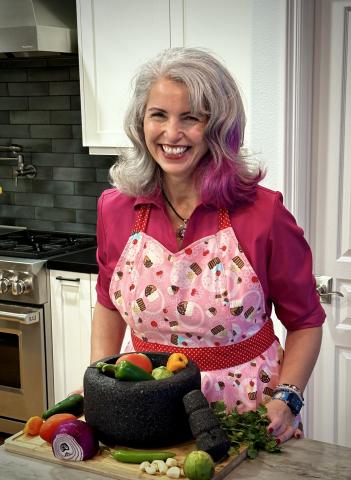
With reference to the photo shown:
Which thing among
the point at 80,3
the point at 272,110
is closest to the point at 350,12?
the point at 272,110

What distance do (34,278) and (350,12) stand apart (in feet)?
5.66

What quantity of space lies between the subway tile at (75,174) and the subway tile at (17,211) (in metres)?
0.28

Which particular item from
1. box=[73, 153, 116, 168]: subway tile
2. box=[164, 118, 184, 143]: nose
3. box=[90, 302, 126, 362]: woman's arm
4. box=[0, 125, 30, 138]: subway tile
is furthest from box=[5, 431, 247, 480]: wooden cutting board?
box=[0, 125, 30, 138]: subway tile

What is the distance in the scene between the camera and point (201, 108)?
1581 mm

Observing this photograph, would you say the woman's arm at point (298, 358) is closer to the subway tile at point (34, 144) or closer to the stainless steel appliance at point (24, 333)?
the stainless steel appliance at point (24, 333)

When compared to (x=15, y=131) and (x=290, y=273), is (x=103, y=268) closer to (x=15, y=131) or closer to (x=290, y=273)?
(x=290, y=273)

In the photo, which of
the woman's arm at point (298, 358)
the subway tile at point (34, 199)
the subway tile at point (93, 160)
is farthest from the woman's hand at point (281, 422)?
the subway tile at point (34, 199)

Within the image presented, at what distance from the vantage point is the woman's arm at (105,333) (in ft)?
5.97

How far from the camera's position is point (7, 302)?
3.40 metres

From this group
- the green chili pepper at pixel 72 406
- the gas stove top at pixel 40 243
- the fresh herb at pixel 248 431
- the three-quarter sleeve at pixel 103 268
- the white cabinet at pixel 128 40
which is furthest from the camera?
the gas stove top at pixel 40 243

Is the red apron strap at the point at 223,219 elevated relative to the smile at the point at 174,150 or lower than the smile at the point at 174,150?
lower

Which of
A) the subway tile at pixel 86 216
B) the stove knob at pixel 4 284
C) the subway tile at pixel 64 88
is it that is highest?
the subway tile at pixel 64 88

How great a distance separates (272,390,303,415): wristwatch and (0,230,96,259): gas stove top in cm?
197

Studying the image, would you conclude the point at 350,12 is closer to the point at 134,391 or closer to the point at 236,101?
the point at 236,101
